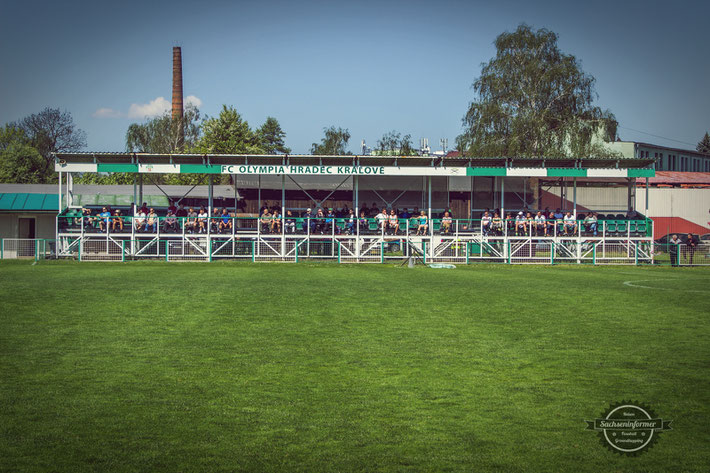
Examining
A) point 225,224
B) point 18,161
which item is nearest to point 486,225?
point 225,224

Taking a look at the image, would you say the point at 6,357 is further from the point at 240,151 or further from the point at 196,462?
the point at 240,151

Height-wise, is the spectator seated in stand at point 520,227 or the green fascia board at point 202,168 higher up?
the green fascia board at point 202,168

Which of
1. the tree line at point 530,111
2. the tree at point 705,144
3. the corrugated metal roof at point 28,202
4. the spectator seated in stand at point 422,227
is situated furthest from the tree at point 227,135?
the tree at point 705,144

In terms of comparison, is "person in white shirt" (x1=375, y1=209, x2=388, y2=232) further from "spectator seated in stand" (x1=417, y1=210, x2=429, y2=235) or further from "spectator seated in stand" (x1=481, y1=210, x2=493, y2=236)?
"spectator seated in stand" (x1=481, y1=210, x2=493, y2=236)

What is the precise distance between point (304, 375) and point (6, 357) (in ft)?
15.5

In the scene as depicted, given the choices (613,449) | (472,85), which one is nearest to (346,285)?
(613,449)

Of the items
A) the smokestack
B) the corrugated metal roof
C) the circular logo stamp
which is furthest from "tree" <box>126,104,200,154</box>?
the circular logo stamp

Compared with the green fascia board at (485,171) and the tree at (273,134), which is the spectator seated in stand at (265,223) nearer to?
the green fascia board at (485,171)

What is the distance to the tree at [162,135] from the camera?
83562 millimetres

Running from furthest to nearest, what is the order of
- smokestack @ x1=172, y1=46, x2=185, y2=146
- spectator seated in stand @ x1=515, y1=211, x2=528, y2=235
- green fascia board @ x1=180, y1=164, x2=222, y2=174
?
smokestack @ x1=172, y1=46, x2=185, y2=146
green fascia board @ x1=180, y1=164, x2=222, y2=174
spectator seated in stand @ x1=515, y1=211, x2=528, y2=235

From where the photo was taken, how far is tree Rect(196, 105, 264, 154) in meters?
62.5

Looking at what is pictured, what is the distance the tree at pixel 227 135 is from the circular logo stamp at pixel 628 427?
5706cm

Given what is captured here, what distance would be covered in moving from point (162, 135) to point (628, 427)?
84038 mm

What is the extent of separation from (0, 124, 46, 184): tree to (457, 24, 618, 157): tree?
47736mm
